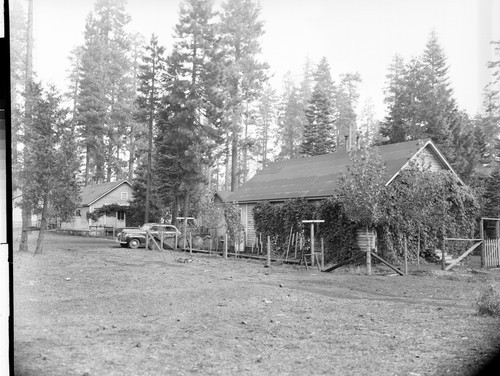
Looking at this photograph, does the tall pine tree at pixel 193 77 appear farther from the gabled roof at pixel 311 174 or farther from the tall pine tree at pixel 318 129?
the gabled roof at pixel 311 174

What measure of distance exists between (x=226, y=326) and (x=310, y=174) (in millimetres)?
9057

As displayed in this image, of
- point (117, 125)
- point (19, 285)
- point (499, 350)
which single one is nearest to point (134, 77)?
point (117, 125)

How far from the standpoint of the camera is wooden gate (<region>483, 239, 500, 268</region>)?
9.00 meters

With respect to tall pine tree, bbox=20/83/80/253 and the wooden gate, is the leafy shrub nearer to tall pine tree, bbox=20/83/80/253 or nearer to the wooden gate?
tall pine tree, bbox=20/83/80/253

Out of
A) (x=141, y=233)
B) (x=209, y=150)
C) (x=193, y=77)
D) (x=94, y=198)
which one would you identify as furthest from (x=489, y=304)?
(x=141, y=233)

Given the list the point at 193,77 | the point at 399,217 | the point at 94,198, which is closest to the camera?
the point at 193,77

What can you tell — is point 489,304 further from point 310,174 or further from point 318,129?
point 310,174

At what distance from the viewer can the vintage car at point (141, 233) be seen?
11401mm

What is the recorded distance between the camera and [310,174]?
12.0 meters

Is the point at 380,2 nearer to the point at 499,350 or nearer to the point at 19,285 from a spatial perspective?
the point at 499,350

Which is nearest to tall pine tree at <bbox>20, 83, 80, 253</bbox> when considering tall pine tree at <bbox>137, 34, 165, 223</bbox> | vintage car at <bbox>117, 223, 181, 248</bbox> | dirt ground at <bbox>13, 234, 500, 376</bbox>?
dirt ground at <bbox>13, 234, 500, 376</bbox>

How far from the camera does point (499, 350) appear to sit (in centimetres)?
147

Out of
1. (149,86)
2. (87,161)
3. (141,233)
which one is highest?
(149,86)

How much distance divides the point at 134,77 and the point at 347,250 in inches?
287
